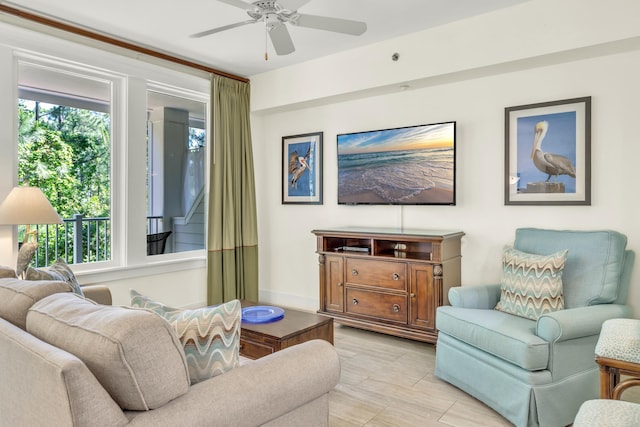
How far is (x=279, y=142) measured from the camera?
16.7ft

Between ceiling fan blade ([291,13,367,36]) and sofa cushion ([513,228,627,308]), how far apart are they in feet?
6.35

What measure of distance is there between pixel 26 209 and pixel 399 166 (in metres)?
2.99

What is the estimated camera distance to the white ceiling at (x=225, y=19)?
3186 millimetres

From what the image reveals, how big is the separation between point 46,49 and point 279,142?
2428 mm

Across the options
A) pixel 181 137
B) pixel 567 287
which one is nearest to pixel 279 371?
pixel 567 287

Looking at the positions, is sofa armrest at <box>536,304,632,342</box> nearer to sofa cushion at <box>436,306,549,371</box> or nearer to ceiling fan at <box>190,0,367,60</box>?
sofa cushion at <box>436,306,549,371</box>

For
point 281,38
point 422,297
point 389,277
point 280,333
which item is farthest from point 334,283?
point 281,38

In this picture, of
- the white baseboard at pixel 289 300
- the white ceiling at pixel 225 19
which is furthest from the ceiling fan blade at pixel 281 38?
the white baseboard at pixel 289 300

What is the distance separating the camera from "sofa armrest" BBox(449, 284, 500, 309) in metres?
2.89

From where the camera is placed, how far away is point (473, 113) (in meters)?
3.74

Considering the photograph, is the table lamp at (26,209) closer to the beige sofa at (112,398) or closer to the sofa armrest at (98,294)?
the sofa armrest at (98,294)

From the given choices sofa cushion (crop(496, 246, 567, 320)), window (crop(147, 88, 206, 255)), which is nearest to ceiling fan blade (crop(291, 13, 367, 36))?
sofa cushion (crop(496, 246, 567, 320))

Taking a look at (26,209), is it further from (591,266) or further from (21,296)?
(591,266)

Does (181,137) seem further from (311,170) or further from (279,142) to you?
(311,170)
